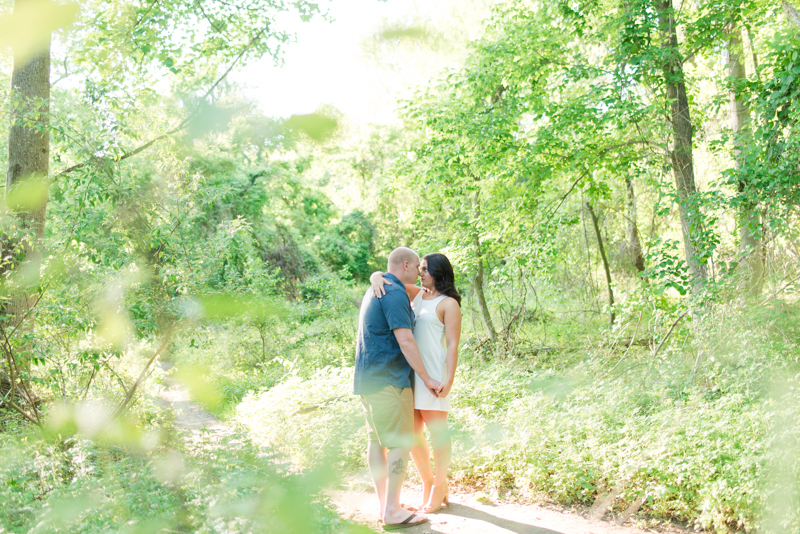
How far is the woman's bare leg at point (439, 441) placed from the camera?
13.3ft

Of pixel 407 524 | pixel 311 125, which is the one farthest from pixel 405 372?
pixel 311 125

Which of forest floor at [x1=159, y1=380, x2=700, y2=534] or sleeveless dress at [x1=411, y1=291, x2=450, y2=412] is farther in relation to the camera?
sleeveless dress at [x1=411, y1=291, x2=450, y2=412]

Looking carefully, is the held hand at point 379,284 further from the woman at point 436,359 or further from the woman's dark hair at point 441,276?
the woman's dark hair at point 441,276

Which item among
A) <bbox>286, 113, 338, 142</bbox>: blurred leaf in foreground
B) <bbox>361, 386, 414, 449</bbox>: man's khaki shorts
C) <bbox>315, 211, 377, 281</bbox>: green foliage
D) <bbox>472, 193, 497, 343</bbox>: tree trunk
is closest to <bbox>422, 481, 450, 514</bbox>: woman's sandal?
<bbox>361, 386, 414, 449</bbox>: man's khaki shorts

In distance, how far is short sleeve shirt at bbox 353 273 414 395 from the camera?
12.7ft

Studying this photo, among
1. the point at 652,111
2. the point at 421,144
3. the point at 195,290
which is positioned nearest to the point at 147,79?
the point at 195,290

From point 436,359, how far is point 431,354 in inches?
2.0

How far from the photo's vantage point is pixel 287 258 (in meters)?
17.8

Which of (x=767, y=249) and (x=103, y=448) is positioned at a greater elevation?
(x=767, y=249)

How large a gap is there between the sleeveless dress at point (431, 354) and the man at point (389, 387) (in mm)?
111

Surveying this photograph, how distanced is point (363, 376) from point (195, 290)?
8.21ft

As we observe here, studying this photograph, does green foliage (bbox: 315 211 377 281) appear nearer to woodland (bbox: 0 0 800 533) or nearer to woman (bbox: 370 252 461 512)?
woodland (bbox: 0 0 800 533)

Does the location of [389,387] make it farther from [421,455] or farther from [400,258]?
[400,258]

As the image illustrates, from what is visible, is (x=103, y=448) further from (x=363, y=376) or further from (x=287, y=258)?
(x=287, y=258)
